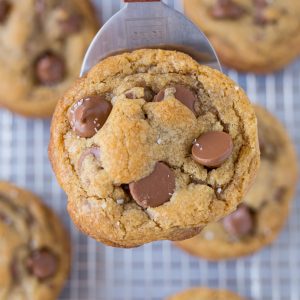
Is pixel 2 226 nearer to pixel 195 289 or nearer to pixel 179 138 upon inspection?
pixel 195 289

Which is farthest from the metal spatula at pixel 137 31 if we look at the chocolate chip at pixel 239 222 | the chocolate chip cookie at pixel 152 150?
the chocolate chip at pixel 239 222

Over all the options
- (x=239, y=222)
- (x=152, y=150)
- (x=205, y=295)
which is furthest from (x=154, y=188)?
(x=205, y=295)

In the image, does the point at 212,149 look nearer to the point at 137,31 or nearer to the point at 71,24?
the point at 137,31

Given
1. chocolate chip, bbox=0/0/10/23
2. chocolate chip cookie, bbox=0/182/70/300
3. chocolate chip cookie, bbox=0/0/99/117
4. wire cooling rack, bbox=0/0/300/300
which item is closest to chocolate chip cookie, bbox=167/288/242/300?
wire cooling rack, bbox=0/0/300/300

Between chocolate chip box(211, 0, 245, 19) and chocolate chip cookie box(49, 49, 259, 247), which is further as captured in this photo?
chocolate chip box(211, 0, 245, 19)

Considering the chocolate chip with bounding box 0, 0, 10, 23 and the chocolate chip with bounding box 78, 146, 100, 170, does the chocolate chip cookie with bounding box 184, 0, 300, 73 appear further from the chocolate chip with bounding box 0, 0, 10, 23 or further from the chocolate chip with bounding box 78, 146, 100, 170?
the chocolate chip with bounding box 78, 146, 100, 170
